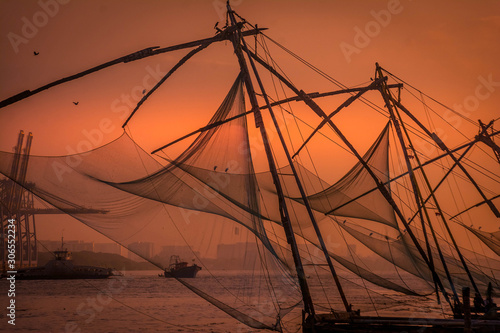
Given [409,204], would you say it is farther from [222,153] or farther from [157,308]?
[157,308]

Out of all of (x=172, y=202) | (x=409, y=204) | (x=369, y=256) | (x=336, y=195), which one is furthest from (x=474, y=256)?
(x=172, y=202)

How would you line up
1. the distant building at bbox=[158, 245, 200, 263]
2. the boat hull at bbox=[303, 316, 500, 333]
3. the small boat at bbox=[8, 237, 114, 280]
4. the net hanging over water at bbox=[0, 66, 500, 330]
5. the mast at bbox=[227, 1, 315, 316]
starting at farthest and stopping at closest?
the small boat at bbox=[8, 237, 114, 280], the boat hull at bbox=[303, 316, 500, 333], the mast at bbox=[227, 1, 315, 316], the distant building at bbox=[158, 245, 200, 263], the net hanging over water at bbox=[0, 66, 500, 330]

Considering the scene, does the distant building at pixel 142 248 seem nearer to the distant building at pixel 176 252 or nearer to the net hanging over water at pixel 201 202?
the net hanging over water at pixel 201 202

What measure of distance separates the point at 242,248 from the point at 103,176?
10.2 feet

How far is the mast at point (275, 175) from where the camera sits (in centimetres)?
916

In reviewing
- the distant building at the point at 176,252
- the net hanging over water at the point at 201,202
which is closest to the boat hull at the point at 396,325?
the net hanging over water at the point at 201,202

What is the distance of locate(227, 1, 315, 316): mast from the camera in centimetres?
916

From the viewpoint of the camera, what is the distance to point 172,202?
9289mm

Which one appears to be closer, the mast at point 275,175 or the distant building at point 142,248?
the distant building at point 142,248

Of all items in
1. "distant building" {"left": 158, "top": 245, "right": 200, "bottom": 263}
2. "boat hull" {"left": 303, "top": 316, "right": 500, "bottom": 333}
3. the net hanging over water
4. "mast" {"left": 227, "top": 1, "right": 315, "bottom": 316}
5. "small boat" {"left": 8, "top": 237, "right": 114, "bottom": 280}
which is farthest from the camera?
"small boat" {"left": 8, "top": 237, "right": 114, "bottom": 280}

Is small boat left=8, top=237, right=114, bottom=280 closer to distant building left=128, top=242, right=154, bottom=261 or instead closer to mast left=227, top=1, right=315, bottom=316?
mast left=227, top=1, right=315, bottom=316

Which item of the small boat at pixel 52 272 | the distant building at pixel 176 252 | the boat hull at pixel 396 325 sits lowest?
the small boat at pixel 52 272

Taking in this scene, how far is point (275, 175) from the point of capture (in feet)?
32.3

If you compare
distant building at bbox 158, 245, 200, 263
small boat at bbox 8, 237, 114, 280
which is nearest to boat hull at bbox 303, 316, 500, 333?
distant building at bbox 158, 245, 200, 263
